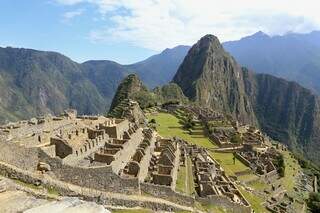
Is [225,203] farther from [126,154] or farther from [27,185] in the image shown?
[27,185]

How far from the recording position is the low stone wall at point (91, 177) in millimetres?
27219

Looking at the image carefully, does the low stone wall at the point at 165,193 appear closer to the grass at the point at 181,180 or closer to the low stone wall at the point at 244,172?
the grass at the point at 181,180

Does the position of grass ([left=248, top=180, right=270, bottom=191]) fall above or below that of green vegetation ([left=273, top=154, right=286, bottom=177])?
below

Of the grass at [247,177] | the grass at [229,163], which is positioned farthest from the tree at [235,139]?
the grass at [247,177]

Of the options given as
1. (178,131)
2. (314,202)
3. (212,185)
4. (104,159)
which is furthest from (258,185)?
(104,159)

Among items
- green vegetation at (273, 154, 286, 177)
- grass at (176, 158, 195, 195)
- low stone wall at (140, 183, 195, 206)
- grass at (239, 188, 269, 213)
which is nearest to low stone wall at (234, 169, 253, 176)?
grass at (239, 188, 269, 213)

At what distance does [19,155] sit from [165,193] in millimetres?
10086

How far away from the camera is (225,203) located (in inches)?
1535

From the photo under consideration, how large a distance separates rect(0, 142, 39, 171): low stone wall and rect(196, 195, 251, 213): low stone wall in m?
14.4

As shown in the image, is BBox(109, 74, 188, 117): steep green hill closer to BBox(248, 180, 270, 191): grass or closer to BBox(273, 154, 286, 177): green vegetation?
BBox(273, 154, 286, 177): green vegetation

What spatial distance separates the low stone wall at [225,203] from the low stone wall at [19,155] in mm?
14379

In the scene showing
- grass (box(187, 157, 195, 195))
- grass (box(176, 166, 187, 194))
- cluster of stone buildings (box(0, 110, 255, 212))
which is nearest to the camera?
cluster of stone buildings (box(0, 110, 255, 212))

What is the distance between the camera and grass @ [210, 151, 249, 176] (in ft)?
195

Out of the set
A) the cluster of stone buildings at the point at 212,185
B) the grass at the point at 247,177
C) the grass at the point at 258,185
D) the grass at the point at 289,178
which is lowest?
the grass at the point at 289,178
